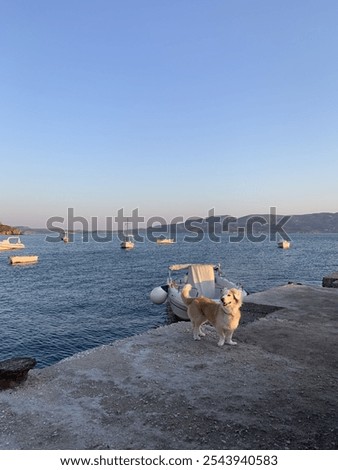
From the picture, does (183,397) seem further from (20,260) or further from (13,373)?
(20,260)

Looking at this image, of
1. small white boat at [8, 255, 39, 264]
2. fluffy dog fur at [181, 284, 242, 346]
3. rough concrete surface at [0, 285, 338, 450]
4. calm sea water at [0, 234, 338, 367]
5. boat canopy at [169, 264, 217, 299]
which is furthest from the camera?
small white boat at [8, 255, 39, 264]

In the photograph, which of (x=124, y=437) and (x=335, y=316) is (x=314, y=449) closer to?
(x=124, y=437)

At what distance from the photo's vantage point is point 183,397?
19.8ft

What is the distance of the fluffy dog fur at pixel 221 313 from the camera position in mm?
8461

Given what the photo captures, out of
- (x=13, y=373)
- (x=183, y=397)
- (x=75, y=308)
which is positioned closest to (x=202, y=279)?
(x=183, y=397)

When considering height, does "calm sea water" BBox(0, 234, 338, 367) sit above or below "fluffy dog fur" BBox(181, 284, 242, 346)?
below

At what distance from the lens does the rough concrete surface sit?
4.82 meters

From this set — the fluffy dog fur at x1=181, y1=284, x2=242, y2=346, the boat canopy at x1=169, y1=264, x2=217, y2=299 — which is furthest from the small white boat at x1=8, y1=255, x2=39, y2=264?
the fluffy dog fur at x1=181, y1=284, x2=242, y2=346

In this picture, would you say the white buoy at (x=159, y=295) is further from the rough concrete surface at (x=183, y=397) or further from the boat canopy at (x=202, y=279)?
the rough concrete surface at (x=183, y=397)

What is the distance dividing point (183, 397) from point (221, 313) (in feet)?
9.94

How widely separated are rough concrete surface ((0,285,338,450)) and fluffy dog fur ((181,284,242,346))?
0.37 meters

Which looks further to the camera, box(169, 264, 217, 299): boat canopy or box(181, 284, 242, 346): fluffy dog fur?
box(169, 264, 217, 299): boat canopy

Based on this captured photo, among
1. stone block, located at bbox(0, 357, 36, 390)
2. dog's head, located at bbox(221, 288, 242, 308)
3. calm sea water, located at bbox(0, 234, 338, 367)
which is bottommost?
calm sea water, located at bbox(0, 234, 338, 367)

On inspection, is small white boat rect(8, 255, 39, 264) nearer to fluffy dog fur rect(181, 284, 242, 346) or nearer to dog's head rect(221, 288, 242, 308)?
fluffy dog fur rect(181, 284, 242, 346)
